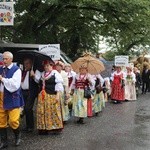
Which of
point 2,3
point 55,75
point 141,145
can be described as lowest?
Answer: point 141,145

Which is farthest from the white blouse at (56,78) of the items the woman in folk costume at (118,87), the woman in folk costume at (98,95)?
the woman in folk costume at (118,87)

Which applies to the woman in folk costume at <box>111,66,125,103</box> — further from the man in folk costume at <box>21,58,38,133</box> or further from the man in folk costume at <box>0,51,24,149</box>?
the man in folk costume at <box>0,51,24,149</box>

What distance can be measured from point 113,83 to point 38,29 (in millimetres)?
5671

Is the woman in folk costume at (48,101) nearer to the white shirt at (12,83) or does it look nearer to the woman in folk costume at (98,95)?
the white shirt at (12,83)

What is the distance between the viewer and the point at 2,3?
1112 centimetres

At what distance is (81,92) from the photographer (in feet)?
39.7

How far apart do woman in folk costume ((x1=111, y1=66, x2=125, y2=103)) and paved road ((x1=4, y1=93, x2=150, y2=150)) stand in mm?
4467

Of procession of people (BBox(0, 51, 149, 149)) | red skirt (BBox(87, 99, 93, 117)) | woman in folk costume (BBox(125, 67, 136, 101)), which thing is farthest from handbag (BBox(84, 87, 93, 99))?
woman in folk costume (BBox(125, 67, 136, 101))

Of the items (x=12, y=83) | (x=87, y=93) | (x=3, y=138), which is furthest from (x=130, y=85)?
(x=12, y=83)

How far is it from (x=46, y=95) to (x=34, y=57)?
837 mm

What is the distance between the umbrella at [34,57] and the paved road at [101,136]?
1.47 metres

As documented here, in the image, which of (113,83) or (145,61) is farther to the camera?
(145,61)

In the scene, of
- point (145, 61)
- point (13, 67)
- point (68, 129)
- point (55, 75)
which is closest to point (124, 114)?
point (68, 129)

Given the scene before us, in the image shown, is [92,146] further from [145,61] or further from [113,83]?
[145,61]
